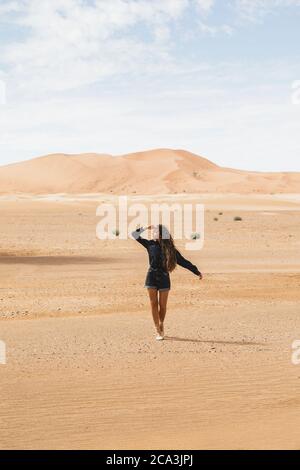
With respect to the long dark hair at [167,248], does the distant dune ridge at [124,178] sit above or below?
above

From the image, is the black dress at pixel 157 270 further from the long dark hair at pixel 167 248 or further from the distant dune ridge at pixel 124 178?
the distant dune ridge at pixel 124 178

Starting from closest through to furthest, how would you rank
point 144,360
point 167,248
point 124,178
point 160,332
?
point 144,360, point 167,248, point 160,332, point 124,178

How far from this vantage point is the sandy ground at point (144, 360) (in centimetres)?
745

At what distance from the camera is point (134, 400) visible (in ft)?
27.4

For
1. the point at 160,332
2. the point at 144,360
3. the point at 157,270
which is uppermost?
the point at 157,270

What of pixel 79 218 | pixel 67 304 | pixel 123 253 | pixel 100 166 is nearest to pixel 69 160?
pixel 100 166

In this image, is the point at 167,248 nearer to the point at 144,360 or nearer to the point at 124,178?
the point at 144,360

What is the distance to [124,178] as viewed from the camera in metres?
143

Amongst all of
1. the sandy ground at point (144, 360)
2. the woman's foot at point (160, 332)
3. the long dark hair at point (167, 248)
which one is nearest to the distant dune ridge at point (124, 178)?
the sandy ground at point (144, 360)

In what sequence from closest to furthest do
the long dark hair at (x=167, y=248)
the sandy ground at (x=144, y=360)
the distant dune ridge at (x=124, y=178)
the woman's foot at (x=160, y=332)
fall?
the sandy ground at (x=144, y=360)
the long dark hair at (x=167, y=248)
the woman's foot at (x=160, y=332)
the distant dune ridge at (x=124, y=178)

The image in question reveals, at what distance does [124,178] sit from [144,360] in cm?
13340

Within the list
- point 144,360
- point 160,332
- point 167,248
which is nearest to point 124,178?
point 160,332

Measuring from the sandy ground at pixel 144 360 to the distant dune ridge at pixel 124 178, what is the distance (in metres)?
96.5
